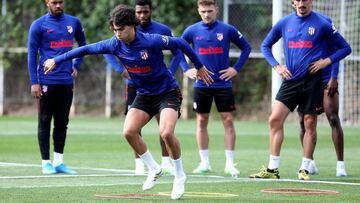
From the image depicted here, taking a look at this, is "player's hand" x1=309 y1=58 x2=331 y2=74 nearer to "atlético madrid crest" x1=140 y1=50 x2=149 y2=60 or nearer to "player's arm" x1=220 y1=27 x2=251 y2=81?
"player's arm" x1=220 y1=27 x2=251 y2=81

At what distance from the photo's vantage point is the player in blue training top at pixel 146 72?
421 inches

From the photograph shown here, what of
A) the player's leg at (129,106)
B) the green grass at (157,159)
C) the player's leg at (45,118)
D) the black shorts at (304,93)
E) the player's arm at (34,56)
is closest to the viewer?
Answer: the green grass at (157,159)

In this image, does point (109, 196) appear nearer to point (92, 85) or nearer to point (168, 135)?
point (168, 135)

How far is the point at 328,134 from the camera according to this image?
22.7 meters

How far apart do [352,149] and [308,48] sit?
20.4 ft

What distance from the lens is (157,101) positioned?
11.1 metres

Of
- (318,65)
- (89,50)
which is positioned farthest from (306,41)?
(89,50)

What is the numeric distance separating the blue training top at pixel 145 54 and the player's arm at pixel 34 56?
2.35 metres

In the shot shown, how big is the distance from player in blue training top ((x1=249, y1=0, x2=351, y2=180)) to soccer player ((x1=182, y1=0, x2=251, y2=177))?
1.27 meters

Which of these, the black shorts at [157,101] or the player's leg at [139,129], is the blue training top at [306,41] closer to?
the black shorts at [157,101]

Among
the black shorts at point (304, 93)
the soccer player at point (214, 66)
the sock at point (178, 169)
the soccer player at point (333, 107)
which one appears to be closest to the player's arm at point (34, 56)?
the soccer player at point (214, 66)

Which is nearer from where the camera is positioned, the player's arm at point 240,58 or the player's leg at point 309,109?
the player's leg at point 309,109

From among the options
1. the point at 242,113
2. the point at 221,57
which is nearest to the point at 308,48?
the point at 221,57

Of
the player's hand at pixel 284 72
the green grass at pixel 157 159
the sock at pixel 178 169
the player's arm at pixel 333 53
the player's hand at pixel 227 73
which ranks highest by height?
the player's arm at pixel 333 53
